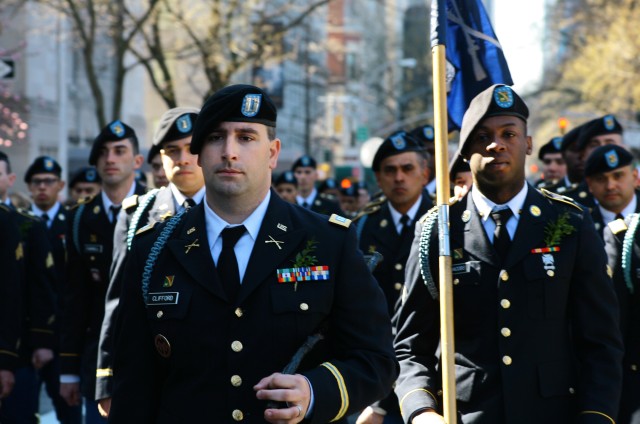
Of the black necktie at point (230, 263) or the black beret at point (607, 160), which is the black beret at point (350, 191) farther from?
the black necktie at point (230, 263)

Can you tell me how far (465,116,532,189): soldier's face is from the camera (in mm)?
4891

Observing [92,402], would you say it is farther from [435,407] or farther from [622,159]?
[622,159]

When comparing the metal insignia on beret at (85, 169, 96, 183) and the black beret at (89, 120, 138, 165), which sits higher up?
the metal insignia on beret at (85, 169, 96, 183)

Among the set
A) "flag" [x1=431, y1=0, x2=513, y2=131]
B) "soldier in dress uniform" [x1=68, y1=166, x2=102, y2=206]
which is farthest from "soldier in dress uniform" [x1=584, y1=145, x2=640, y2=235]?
"soldier in dress uniform" [x1=68, y1=166, x2=102, y2=206]

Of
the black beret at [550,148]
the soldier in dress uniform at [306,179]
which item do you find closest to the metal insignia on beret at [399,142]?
the black beret at [550,148]

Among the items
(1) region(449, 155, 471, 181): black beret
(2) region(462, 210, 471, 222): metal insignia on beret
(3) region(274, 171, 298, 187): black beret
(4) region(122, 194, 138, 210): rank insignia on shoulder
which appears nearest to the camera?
(2) region(462, 210, 471, 222): metal insignia on beret

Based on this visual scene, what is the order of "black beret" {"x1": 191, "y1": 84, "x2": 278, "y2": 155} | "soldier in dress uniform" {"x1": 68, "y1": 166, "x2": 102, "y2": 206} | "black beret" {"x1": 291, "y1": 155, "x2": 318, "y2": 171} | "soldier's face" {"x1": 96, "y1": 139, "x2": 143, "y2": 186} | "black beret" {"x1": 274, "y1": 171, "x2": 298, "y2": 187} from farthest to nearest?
"black beret" {"x1": 291, "y1": 155, "x2": 318, "y2": 171} → "black beret" {"x1": 274, "y1": 171, "x2": 298, "y2": 187} → "soldier in dress uniform" {"x1": 68, "y1": 166, "x2": 102, "y2": 206} → "soldier's face" {"x1": 96, "y1": 139, "x2": 143, "y2": 186} → "black beret" {"x1": 191, "y1": 84, "x2": 278, "y2": 155}

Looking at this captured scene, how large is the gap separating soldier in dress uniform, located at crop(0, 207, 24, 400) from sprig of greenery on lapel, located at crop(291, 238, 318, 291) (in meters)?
4.34

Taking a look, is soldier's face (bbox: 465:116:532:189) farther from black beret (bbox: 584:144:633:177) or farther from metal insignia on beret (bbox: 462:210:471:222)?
black beret (bbox: 584:144:633:177)

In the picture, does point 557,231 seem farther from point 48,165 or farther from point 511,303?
point 48,165

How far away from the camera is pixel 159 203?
648cm

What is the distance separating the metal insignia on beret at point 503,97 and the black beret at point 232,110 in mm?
1212

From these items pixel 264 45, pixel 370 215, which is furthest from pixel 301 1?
pixel 370 215

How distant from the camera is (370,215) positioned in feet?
28.8
